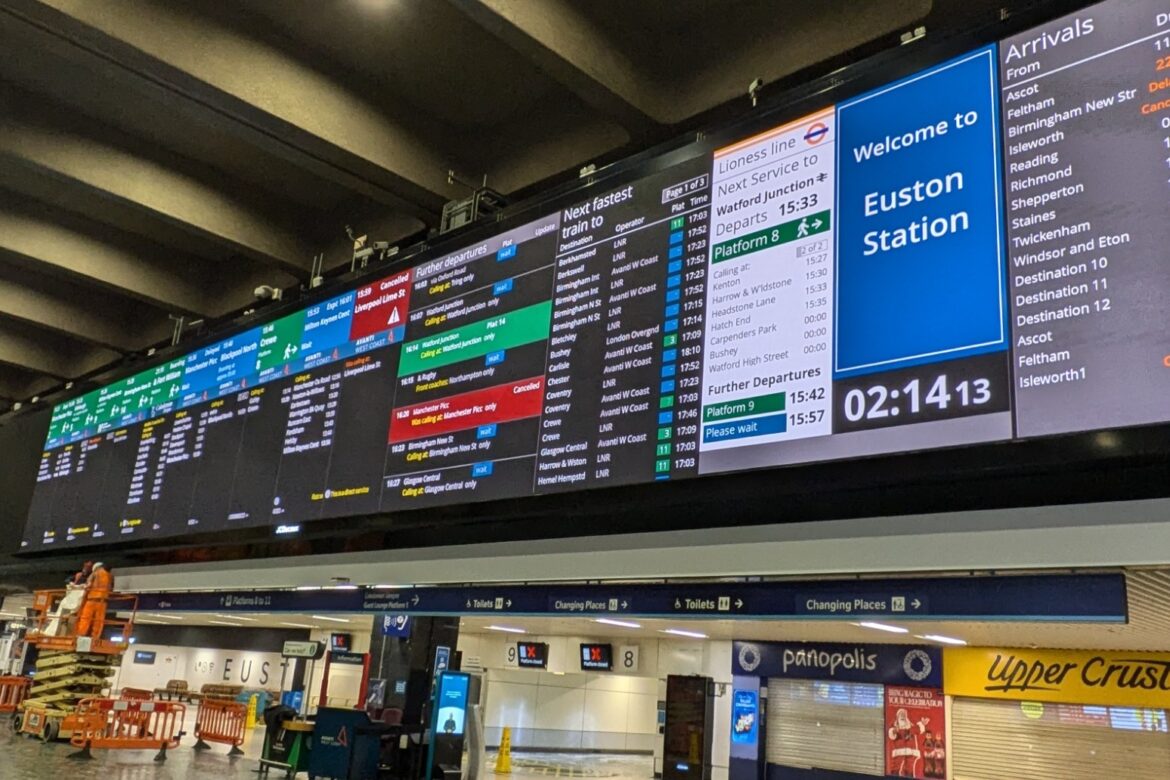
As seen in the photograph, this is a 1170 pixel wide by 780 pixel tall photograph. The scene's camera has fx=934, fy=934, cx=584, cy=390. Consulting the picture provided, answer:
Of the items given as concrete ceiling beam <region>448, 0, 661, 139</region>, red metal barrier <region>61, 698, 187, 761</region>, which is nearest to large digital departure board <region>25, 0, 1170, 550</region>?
concrete ceiling beam <region>448, 0, 661, 139</region>

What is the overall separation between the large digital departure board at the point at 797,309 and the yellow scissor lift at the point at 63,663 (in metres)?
7.10

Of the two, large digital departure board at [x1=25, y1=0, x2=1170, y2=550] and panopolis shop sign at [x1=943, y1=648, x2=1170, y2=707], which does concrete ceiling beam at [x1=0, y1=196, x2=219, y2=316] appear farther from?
panopolis shop sign at [x1=943, y1=648, x2=1170, y2=707]

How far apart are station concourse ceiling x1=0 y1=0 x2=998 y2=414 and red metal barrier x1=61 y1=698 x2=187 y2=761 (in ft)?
19.7

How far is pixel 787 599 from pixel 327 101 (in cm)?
504

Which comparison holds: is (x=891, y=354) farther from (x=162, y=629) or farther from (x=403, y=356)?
(x=162, y=629)

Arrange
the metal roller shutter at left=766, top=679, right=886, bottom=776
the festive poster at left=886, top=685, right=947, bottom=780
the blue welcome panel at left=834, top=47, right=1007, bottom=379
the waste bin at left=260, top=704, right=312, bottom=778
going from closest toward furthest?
the blue welcome panel at left=834, top=47, right=1007, bottom=379 < the waste bin at left=260, top=704, right=312, bottom=778 < the festive poster at left=886, top=685, right=947, bottom=780 < the metal roller shutter at left=766, top=679, right=886, bottom=776

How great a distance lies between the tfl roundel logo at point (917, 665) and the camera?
1427 cm

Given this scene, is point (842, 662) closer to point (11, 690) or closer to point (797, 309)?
point (797, 309)

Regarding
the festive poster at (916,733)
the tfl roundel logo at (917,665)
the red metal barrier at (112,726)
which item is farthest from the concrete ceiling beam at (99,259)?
the festive poster at (916,733)

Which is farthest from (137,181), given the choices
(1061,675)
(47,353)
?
(1061,675)

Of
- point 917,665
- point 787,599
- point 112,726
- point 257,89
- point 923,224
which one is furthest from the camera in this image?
point 917,665

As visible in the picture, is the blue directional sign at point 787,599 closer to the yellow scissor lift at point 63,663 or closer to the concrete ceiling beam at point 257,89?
the concrete ceiling beam at point 257,89

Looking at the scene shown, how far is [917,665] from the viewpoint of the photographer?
14.4 meters

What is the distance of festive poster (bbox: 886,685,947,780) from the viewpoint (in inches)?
547
